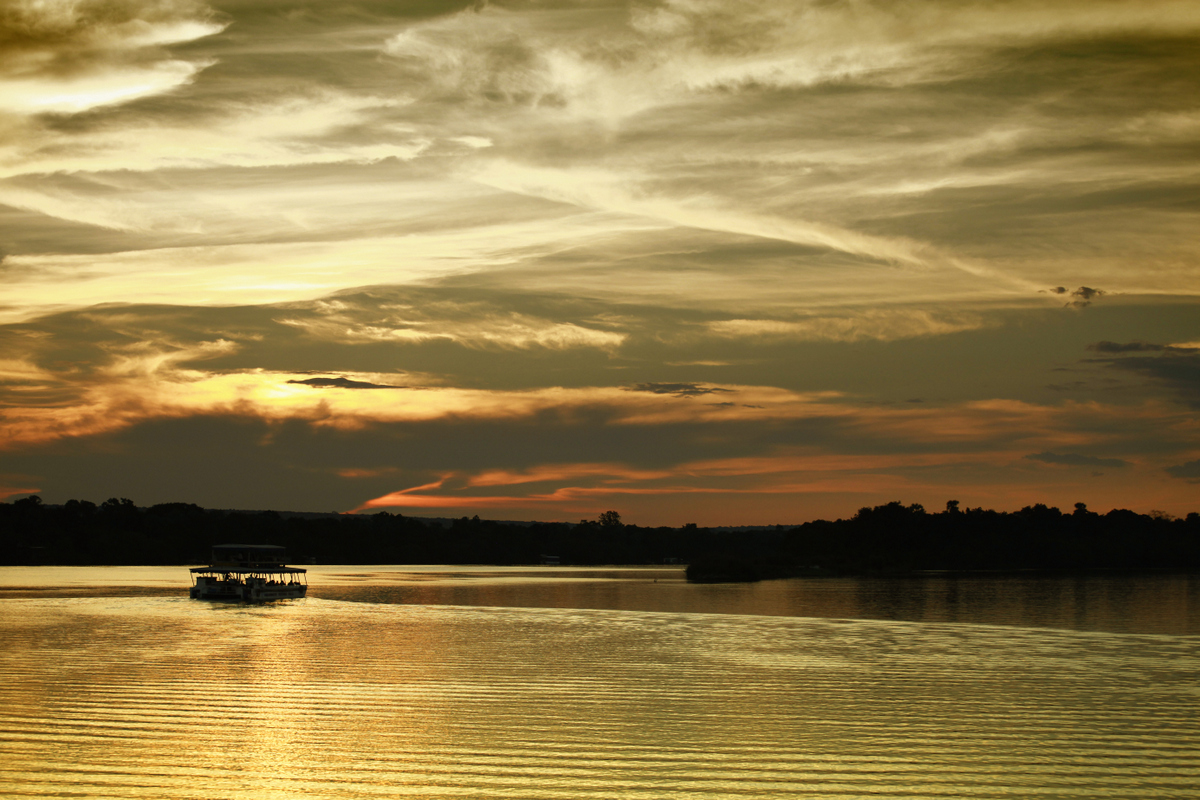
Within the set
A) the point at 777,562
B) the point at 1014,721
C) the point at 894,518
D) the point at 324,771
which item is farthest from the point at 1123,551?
the point at 324,771

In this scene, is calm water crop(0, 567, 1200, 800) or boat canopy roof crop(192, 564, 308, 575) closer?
calm water crop(0, 567, 1200, 800)

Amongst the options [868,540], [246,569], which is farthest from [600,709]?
[868,540]

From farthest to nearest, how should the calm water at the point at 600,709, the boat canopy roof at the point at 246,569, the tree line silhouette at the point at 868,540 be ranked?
the tree line silhouette at the point at 868,540 → the boat canopy roof at the point at 246,569 → the calm water at the point at 600,709

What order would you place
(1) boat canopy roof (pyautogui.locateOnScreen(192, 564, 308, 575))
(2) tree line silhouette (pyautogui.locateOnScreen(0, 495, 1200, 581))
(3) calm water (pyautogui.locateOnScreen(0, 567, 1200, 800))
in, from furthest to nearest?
(2) tree line silhouette (pyautogui.locateOnScreen(0, 495, 1200, 581))
(1) boat canopy roof (pyautogui.locateOnScreen(192, 564, 308, 575))
(3) calm water (pyautogui.locateOnScreen(0, 567, 1200, 800))

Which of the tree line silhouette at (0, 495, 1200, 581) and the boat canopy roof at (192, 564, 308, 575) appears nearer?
the boat canopy roof at (192, 564, 308, 575)

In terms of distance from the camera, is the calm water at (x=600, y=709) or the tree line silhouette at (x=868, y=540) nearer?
the calm water at (x=600, y=709)

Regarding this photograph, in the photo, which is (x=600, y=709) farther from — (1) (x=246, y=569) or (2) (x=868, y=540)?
(2) (x=868, y=540)

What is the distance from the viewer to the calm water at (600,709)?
1591 cm

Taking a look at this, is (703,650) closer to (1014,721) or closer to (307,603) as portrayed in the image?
(1014,721)

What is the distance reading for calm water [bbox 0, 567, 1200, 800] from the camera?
15914mm

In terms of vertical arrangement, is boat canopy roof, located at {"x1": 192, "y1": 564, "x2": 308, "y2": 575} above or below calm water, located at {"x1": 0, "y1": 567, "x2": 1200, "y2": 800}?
below

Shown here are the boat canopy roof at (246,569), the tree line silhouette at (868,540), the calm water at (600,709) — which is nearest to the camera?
the calm water at (600,709)

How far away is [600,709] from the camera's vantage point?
22.4 m

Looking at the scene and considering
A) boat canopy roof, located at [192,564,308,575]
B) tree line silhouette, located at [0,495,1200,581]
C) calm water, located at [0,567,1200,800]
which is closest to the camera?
calm water, located at [0,567,1200,800]
